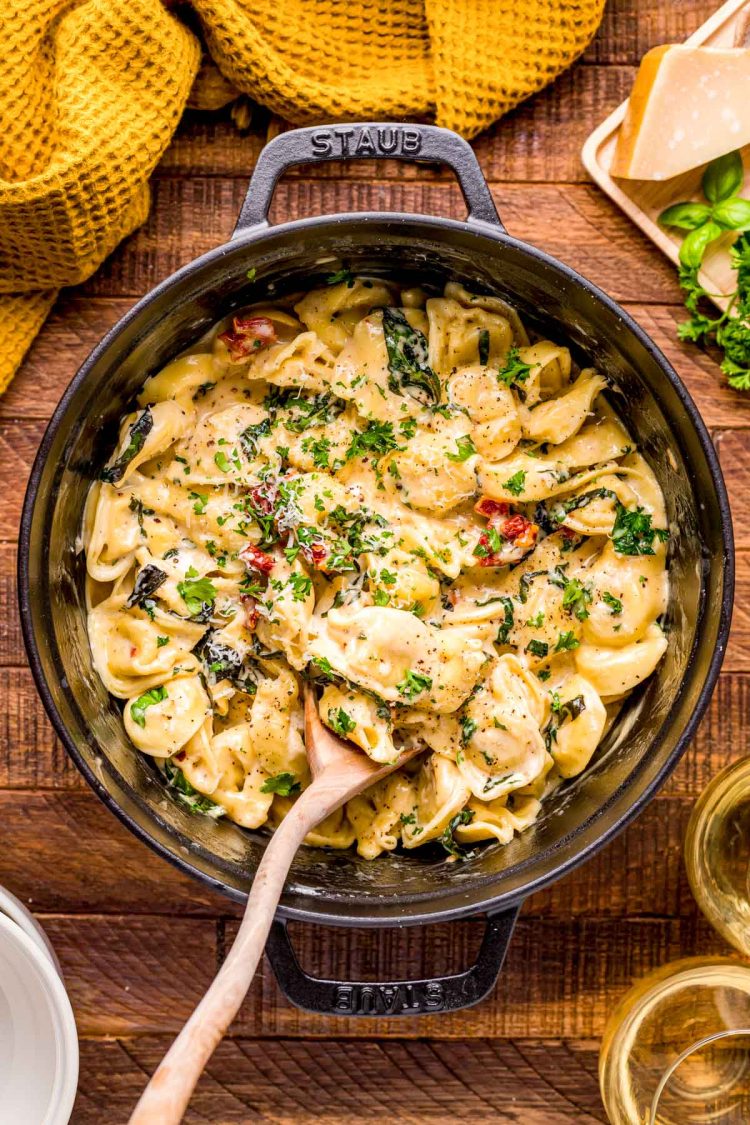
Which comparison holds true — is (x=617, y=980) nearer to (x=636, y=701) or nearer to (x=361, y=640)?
(x=636, y=701)

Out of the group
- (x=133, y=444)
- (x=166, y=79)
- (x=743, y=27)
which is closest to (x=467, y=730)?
(x=133, y=444)

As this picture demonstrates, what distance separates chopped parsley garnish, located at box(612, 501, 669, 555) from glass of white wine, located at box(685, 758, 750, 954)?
2.18 feet

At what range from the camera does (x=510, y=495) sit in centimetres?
279

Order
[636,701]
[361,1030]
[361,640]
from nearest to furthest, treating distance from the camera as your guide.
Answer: [361,640] → [636,701] → [361,1030]

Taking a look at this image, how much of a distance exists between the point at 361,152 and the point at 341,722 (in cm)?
131

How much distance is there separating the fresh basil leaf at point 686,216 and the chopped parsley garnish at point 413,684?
4.70 feet

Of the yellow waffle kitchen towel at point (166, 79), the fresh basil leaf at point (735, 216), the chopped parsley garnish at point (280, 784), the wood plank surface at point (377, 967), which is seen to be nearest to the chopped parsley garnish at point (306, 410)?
the yellow waffle kitchen towel at point (166, 79)

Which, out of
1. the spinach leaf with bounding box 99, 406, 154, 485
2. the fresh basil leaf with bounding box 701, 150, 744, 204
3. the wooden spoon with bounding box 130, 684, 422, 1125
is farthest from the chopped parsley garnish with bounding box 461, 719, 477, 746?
the fresh basil leaf with bounding box 701, 150, 744, 204

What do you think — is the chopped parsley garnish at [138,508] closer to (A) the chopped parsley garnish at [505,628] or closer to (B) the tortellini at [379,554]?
(B) the tortellini at [379,554]

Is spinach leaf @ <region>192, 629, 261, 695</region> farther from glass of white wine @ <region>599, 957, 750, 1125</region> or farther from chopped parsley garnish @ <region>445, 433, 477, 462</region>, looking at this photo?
glass of white wine @ <region>599, 957, 750, 1125</region>

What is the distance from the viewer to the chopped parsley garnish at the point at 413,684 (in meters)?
2.62

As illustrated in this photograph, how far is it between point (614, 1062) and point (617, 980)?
224 millimetres

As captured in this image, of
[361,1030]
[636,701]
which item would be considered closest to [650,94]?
[636,701]

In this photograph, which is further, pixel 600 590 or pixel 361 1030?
pixel 361 1030
